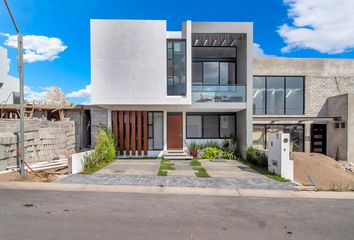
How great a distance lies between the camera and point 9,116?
18156 mm

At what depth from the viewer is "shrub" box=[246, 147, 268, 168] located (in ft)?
36.6

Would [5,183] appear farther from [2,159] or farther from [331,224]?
[331,224]

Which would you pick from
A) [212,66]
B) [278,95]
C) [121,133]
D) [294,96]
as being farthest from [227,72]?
[121,133]

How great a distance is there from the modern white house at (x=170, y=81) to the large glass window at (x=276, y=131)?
1795 mm

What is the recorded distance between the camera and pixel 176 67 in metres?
12.7

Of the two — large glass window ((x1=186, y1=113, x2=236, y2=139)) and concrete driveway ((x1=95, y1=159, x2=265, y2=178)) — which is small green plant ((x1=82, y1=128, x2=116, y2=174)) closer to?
concrete driveway ((x1=95, y1=159, x2=265, y2=178))

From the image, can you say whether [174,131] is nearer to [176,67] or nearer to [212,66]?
[176,67]

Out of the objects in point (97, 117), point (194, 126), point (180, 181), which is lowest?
point (180, 181)

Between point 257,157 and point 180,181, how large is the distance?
5663 mm

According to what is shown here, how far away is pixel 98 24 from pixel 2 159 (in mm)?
8542

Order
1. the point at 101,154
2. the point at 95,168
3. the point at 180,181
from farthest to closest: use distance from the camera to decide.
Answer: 1. the point at 101,154
2. the point at 95,168
3. the point at 180,181

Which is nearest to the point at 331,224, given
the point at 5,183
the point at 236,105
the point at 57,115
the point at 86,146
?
the point at 236,105

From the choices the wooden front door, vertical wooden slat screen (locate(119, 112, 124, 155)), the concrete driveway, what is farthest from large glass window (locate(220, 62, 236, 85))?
vertical wooden slat screen (locate(119, 112, 124, 155))

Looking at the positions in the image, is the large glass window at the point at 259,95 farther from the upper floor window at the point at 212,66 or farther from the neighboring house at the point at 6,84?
the neighboring house at the point at 6,84
